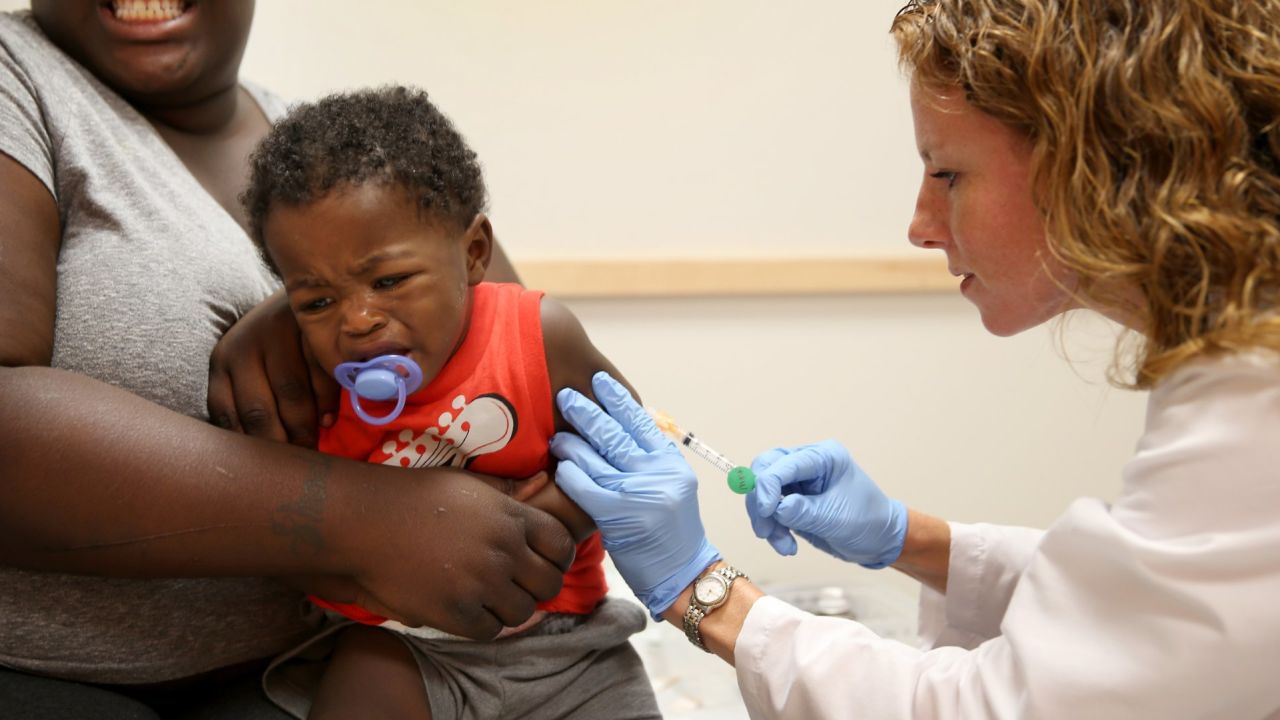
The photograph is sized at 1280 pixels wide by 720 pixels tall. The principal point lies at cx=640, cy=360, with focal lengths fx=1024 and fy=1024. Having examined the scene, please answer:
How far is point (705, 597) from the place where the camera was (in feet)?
4.03

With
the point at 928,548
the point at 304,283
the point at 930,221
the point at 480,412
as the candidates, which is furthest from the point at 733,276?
the point at 304,283

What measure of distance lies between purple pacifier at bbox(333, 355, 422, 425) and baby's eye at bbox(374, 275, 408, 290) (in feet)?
0.25

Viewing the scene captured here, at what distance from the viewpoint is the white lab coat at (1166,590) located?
2.81 ft

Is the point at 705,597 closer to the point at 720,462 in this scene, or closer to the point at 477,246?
the point at 720,462

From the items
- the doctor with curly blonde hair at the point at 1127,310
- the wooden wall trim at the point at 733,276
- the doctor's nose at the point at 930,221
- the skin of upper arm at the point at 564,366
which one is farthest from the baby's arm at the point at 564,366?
the wooden wall trim at the point at 733,276

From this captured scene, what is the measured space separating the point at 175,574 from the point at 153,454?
0.13m

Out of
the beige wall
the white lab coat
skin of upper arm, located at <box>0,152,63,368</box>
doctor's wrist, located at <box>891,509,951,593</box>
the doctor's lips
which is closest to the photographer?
the white lab coat

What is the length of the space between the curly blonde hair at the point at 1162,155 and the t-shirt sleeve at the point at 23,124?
1.02 metres

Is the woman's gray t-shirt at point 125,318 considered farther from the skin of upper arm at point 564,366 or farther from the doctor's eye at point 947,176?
the doctor's eye at point 947,176

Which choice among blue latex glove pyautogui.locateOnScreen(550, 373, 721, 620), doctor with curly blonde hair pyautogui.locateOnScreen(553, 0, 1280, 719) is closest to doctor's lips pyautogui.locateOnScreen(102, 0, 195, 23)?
blue latex glove pyautogui.locateOnScreen(550, 373, 721, 620)

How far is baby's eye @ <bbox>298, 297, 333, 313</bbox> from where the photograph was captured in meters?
1.12

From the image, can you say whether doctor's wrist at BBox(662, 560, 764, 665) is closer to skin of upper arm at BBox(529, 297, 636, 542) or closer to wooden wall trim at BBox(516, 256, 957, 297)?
skin of upper arm at BBox(529, 297, 636, 542)

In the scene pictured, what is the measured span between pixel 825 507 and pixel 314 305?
0.74m

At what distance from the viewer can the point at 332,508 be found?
3.52 feet
